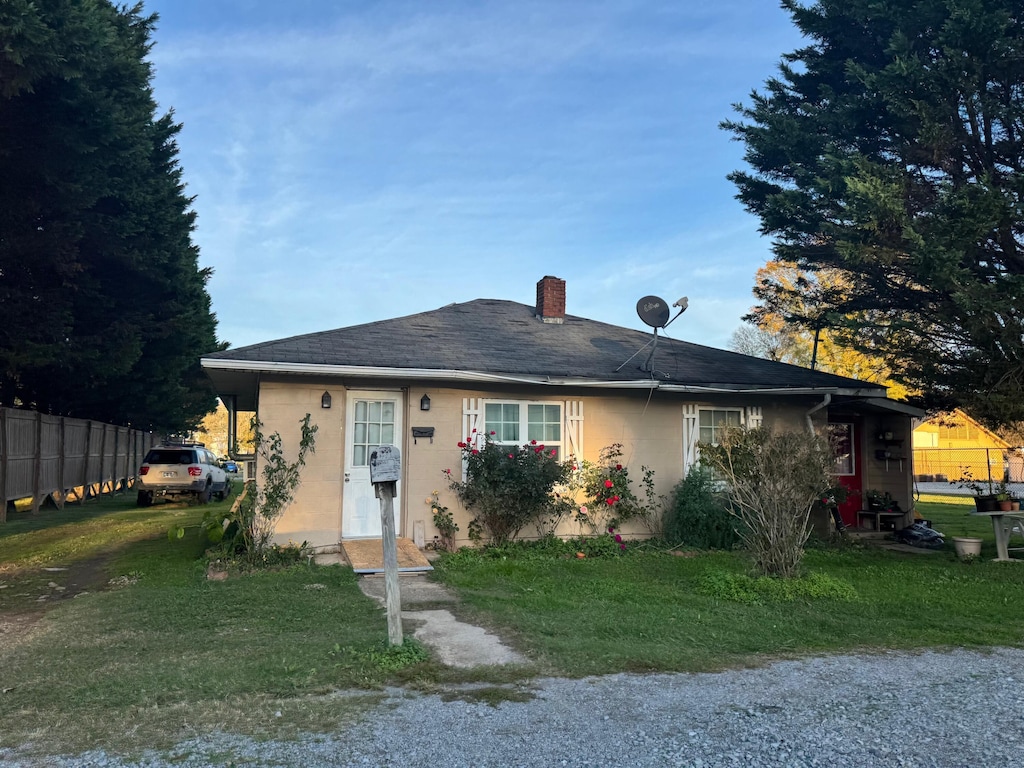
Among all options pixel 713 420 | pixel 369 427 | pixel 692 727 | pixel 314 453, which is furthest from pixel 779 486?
Result: pixel 314 453

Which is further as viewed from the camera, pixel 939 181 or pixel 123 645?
pixel 939 181

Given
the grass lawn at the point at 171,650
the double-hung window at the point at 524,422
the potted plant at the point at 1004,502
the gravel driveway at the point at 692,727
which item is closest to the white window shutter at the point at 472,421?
the double-hung window at the point at 524,422

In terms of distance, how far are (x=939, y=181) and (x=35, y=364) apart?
17445 mm

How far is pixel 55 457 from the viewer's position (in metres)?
17.2

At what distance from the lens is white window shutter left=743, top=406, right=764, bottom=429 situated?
1141 centimetres

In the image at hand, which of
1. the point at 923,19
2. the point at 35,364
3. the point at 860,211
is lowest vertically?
the point at 35,364

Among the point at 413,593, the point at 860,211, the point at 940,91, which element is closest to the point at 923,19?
the point at 940,91

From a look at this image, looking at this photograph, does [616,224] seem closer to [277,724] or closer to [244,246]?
[244,246]

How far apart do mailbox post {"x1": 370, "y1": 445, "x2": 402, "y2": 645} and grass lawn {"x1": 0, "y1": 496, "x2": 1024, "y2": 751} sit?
246 millimetres

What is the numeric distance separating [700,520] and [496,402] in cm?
344

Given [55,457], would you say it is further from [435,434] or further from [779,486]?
[779,486]

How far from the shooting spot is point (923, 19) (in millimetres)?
9664

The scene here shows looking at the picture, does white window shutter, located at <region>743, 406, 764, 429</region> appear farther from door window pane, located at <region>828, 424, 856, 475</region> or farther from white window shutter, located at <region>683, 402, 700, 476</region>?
door window pane, located at <region>828, 424, 856, 475</region>

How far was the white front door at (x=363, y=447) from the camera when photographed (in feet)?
31.1
